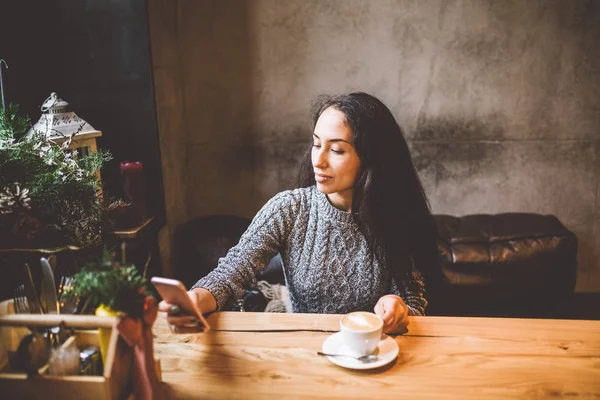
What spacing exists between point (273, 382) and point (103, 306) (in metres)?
0.40

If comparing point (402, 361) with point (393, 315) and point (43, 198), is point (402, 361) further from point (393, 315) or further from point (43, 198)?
point (43, 198)

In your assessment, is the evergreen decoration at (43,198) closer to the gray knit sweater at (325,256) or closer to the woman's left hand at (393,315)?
the gray knit sweater at (325,256)

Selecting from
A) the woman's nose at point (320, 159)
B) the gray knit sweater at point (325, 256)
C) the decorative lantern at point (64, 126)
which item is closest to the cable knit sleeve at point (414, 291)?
the gray knit sweater at point (325, 256)

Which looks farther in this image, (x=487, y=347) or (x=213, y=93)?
(x=213, y=93)

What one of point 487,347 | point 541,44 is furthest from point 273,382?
point 541,44

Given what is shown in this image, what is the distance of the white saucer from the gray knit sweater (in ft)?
1.35

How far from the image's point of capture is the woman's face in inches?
64.5

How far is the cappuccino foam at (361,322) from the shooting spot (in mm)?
1209

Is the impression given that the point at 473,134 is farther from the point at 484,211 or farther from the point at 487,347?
the point at 487,347

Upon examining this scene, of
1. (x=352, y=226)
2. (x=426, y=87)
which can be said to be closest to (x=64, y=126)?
(x=352, y=226)

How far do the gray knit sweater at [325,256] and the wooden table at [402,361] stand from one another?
297 millimetres

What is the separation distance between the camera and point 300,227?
1.79 m

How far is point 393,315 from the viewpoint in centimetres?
137

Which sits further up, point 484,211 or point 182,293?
point 182,293
